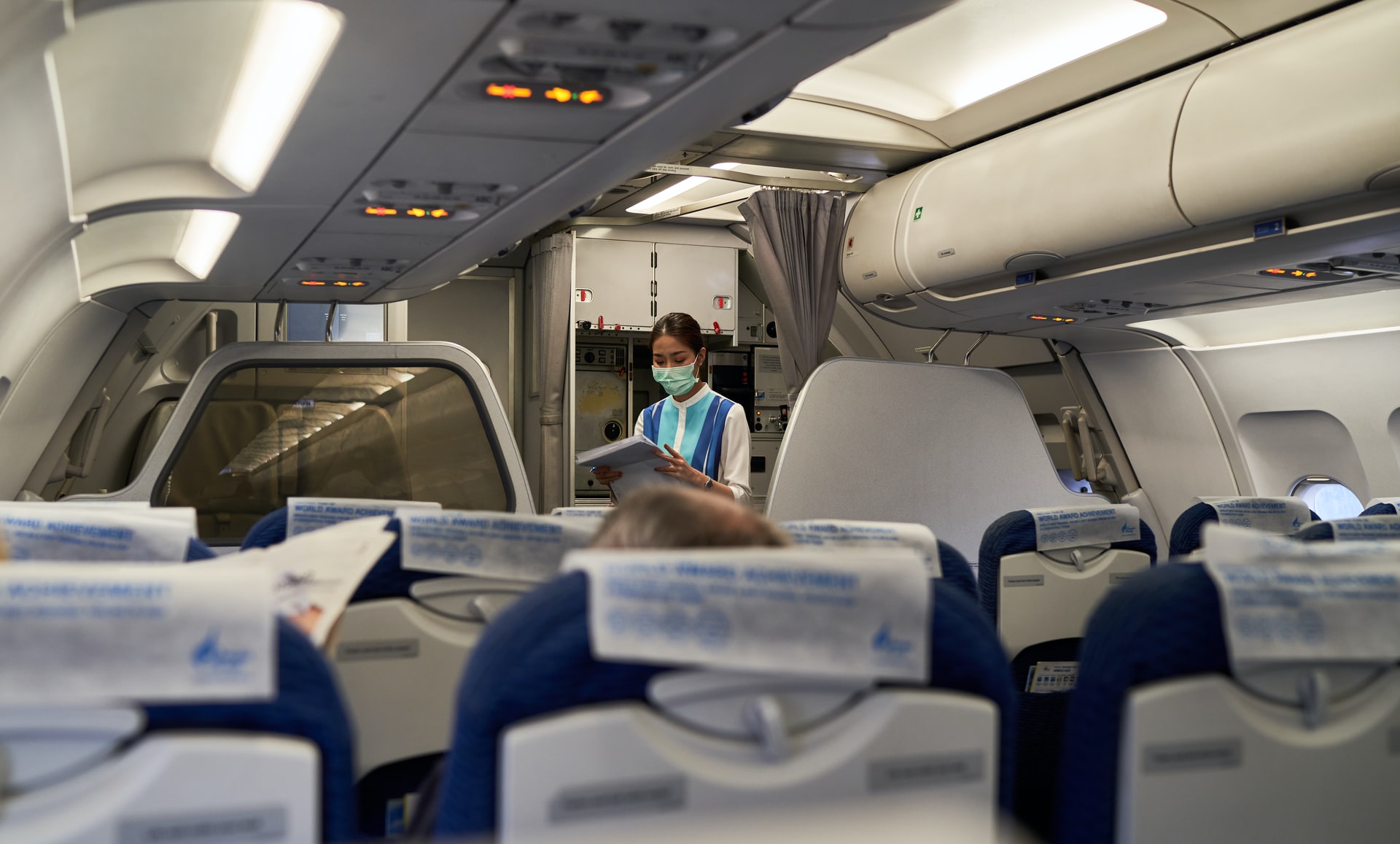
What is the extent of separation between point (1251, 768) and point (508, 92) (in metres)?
Result: 1.60

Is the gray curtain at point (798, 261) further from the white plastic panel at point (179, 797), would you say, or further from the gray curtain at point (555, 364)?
the white plastic panel at point (179, 797)

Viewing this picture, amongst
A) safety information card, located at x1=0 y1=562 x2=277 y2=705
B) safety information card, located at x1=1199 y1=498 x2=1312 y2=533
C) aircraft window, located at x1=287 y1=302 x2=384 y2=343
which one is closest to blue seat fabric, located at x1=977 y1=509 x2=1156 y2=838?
safety information card, located at x1=1199 y1=498 x2=1312 y2=533

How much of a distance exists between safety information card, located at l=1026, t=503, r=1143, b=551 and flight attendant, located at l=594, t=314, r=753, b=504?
1867mm

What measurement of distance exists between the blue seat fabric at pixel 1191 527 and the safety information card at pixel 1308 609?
1869 mm

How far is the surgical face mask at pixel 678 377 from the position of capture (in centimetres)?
456

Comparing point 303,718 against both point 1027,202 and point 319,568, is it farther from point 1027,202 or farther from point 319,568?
point 1027,202

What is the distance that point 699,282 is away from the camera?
8.86m

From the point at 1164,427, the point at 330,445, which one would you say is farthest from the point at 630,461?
the point at 1164,427

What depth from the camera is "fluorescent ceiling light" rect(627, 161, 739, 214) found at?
25.0 feet

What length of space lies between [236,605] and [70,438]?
4.44 m

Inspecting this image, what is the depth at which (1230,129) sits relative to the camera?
10.7ft

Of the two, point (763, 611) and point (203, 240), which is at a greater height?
point (203, 240)

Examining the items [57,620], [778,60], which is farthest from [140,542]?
[778,60]

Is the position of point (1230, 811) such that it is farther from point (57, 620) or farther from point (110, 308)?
point (110, 308)
